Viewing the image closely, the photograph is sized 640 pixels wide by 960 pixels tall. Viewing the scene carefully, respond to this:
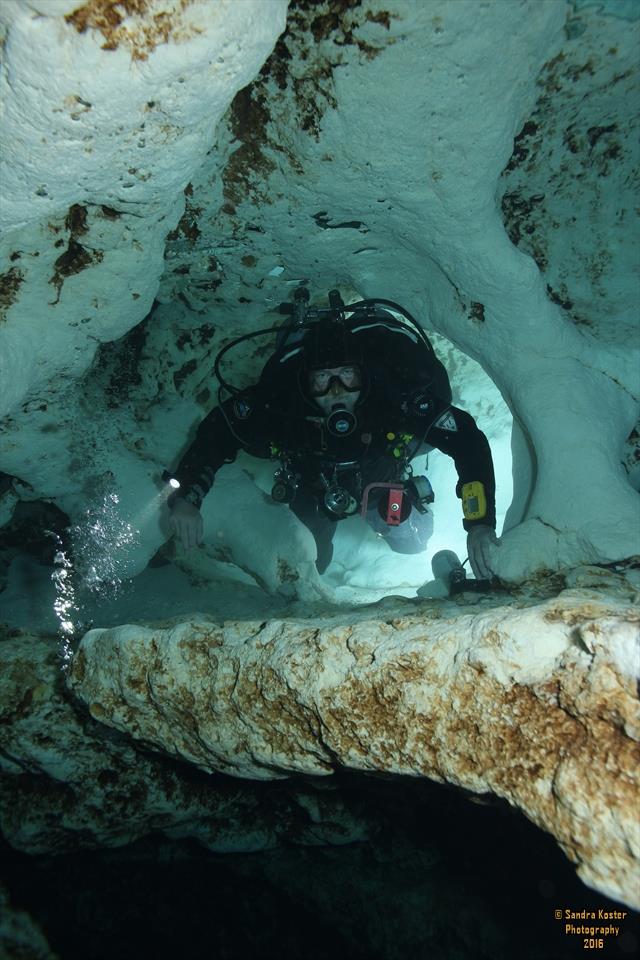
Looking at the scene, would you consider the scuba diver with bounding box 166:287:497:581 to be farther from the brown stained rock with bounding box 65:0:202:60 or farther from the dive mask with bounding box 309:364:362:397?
the brown stained rock with bounding box 65:0:202:60

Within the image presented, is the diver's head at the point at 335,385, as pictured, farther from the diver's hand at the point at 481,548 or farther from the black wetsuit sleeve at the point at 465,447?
the diver's hand at the point at 481,548

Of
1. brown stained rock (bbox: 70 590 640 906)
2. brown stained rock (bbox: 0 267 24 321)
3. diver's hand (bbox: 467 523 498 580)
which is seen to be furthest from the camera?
diver's hand (bbox: 467 523 498 580)

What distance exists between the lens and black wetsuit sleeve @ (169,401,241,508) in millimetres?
4492

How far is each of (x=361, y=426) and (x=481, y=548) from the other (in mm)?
1428

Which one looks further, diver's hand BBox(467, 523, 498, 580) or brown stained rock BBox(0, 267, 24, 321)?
diver's hand BBox(467, 523, 498, 580)

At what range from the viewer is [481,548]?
3580 mm

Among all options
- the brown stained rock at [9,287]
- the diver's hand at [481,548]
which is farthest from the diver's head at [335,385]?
the brown stained rock at [9,287]

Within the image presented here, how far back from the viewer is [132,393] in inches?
184

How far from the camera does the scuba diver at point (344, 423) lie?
4086 millimetres

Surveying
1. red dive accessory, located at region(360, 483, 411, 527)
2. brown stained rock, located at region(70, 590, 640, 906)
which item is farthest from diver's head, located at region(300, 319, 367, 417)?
brown stained rock, located at region(70, 590, 640, 906)

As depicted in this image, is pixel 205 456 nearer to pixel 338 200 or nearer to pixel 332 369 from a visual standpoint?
pixel 332 369

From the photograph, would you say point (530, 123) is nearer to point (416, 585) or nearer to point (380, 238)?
point (380, 238)

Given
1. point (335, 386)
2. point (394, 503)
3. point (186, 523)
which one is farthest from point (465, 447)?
point (186, 523)

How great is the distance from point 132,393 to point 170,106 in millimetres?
2980
